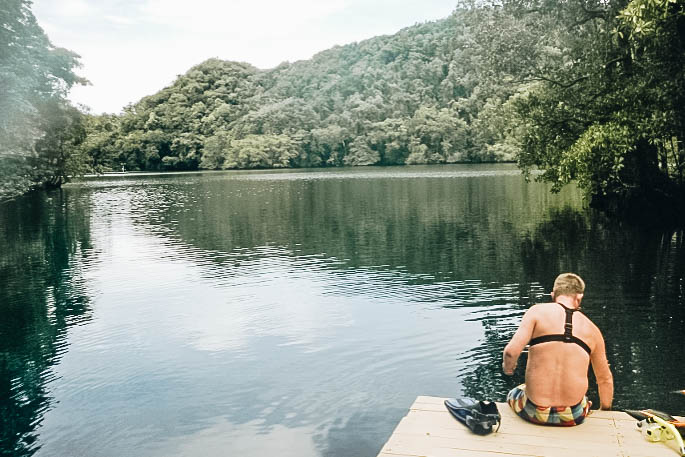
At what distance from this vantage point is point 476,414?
20.0ft

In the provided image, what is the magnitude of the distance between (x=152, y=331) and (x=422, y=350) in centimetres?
601

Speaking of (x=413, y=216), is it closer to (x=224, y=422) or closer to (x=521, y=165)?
(x=521, y=165)

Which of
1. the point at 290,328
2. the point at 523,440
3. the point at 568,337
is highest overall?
the point at 568,337

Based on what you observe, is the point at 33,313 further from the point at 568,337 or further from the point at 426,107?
the point at 426,107

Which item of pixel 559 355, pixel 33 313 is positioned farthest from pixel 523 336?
pixel 33 313

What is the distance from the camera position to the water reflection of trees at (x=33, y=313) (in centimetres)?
992

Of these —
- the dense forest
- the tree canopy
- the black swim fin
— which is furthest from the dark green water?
the tree canopy

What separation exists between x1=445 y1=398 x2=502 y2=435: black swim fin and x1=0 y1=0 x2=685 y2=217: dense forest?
31.3 ft

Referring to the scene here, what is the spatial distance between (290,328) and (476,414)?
8615mm

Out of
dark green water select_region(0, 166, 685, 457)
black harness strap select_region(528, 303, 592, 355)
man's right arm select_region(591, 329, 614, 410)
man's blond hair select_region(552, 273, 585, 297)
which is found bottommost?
dark green water select_region(0, 166, 685, 457)

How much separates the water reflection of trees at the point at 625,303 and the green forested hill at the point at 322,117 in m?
99.3

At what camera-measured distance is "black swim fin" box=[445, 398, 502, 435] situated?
19.5 ft

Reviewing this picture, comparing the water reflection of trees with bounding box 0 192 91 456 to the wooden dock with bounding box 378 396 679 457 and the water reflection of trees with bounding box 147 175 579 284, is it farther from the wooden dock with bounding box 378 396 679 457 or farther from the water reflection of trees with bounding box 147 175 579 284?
the water reflection of trees with bounding box 147 175 579 284

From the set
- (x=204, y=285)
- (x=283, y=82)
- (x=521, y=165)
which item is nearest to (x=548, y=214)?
(x=521, y=165)
